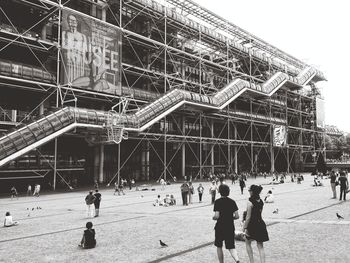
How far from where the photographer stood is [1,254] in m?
8.39

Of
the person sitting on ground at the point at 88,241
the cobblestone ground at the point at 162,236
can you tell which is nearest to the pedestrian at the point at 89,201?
the cobblestone ground at the point at 162,236

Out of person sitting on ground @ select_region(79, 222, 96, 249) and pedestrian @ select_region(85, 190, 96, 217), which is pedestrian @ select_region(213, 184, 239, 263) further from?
pedestrian @ select_region(85, 190, 96, 217)

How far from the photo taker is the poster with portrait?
98.0 ft

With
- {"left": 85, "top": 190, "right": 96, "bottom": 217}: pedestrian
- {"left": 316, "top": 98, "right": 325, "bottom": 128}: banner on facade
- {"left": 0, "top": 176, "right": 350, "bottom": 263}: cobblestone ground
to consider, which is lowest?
{"left": 0, "top": 176, "right": 350, "bottom": 263}: cobblestone ground

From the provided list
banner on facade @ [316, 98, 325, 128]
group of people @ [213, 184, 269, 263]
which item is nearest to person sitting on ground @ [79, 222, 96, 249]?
group of people @ [213, 184, 269, 263]

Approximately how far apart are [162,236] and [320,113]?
2483 inches

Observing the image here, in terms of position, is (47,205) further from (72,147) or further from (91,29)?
(91,29)

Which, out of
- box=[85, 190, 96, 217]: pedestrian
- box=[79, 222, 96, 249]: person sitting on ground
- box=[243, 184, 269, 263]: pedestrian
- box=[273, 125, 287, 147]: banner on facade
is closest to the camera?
box=[243, 184, 269, 263]: pedestrian

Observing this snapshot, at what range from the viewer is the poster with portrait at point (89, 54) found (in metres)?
29.9

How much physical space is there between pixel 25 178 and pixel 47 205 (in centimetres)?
1194

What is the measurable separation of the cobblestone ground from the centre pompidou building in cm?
1072

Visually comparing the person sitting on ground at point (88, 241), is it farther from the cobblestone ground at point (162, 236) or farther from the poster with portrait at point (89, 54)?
the poster with portrait at point (89, 54)

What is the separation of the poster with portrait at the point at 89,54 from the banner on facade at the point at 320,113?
145 ft

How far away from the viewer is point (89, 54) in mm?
31641
